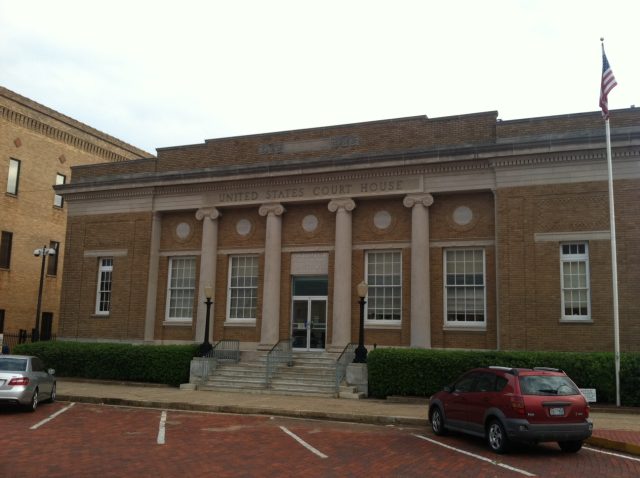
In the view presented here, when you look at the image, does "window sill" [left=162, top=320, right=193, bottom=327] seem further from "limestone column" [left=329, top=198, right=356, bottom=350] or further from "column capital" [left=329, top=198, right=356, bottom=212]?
"column capital" [left=329, top=198, right=356, bottom=212]

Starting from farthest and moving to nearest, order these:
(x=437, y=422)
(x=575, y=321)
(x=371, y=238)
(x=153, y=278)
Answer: (x=153, y=278) → (x=371, y=238) → (x=575, y=321) → (x=437, y=422)

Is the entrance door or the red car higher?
the entrance door

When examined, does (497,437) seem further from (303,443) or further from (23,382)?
(23,382)

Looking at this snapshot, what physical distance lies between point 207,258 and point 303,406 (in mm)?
10778

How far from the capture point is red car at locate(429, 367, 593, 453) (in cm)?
1129

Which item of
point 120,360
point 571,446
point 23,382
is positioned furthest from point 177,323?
point 571,446

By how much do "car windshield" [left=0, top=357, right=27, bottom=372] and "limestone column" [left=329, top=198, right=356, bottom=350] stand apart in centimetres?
1121

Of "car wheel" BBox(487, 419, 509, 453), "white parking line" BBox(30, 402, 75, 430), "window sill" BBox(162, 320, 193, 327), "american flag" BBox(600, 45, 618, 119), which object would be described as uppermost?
"american flag" BBox(600, 45, 618, 119)

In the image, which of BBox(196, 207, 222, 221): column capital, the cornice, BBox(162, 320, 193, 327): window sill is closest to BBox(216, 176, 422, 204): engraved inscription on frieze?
BBox(196, 207, 222, 221): column capital

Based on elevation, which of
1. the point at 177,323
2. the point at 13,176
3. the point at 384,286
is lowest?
the point at 177,323

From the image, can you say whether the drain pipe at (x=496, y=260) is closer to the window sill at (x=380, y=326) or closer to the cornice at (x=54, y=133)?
the window sill at (x=380, y=326)

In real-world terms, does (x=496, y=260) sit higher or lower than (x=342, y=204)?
lower

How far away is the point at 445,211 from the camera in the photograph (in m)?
24.0

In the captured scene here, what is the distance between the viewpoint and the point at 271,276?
25.9m
